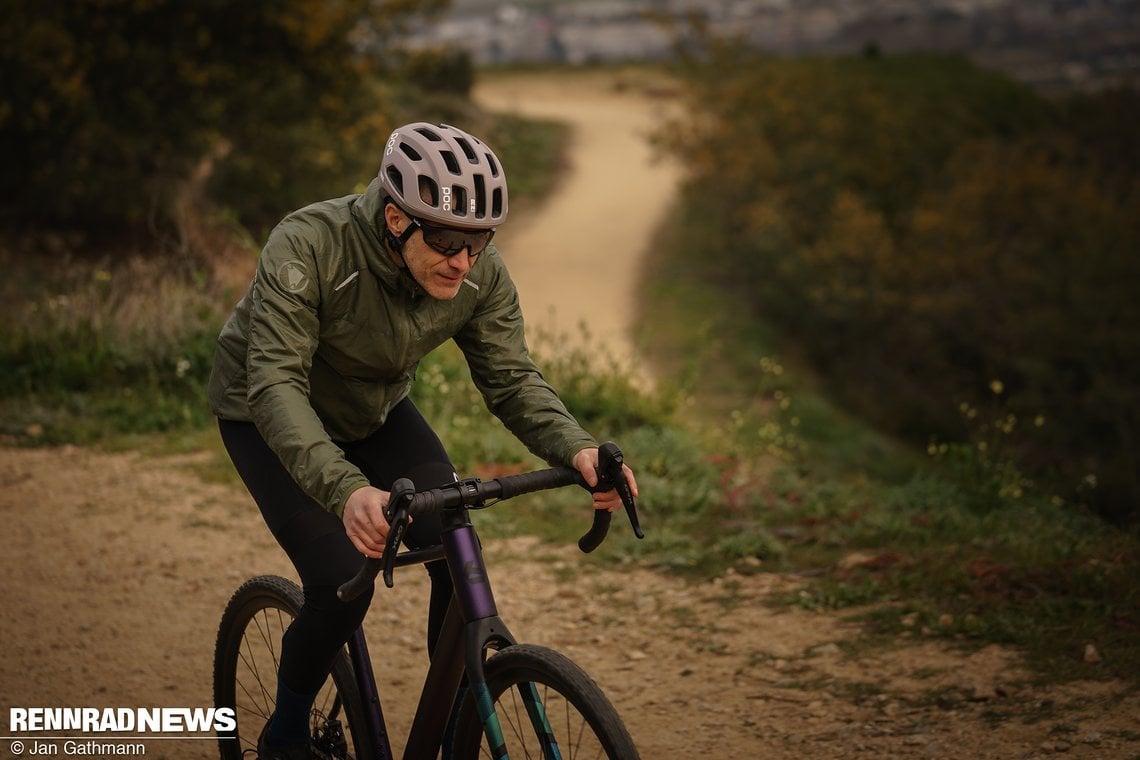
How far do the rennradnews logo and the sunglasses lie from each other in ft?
7.73

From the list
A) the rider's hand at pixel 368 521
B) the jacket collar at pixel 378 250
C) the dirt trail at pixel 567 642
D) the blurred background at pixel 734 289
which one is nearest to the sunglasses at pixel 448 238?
the jacket collar at pixel 378 250

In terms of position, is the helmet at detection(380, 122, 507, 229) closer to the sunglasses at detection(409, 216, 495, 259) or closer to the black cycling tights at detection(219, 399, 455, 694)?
the sunglasses at detection(409, 216, 495, 259)

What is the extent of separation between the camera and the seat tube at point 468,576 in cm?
291

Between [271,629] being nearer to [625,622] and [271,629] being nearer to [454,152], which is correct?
[454,152]

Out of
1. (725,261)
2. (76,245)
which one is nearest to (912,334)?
(725,261)

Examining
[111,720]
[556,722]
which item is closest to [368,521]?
[556,722]

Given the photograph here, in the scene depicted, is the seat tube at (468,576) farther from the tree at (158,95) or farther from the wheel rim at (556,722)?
the tree at (158,95)

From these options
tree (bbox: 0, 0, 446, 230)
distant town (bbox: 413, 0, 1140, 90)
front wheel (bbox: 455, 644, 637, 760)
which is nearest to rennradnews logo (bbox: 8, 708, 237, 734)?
front wheel (bbox: 455, 644, 637, 760)

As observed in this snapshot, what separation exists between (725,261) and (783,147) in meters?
2.62

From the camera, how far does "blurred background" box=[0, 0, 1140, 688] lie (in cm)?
703

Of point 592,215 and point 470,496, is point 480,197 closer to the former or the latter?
point 470,496

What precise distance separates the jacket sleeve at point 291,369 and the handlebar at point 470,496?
0.18 meters

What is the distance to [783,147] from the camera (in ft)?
72.5

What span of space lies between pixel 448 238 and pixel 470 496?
28.1 inches
